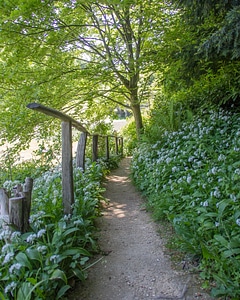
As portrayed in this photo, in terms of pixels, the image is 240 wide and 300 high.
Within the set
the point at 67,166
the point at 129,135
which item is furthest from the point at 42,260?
the point at 129,135

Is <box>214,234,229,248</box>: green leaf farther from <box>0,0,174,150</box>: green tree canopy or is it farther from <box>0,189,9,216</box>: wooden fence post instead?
<box>0,0,174,150</box>: green tree canopy

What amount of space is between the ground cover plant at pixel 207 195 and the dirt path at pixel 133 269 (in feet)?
0.71

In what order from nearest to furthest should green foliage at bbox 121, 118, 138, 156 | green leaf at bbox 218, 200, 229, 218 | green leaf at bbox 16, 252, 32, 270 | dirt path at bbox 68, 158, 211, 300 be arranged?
green leaf at bbox 16, 252, 32, 270, dirt path at bbox 68, 158, 211, 300, green leaf at bbox 218, 200, 229, 218, green foliage at bbox 121, 118, 138, 156

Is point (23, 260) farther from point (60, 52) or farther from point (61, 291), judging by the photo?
point (60, 52)

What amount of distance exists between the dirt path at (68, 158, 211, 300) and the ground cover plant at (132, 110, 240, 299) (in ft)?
0.71

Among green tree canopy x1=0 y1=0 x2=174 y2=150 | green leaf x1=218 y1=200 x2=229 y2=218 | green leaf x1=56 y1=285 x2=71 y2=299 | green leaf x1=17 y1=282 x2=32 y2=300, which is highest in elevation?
green tree canopy x1=0 y1=0 x2=174 y2=150

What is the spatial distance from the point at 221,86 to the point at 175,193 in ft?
10.7

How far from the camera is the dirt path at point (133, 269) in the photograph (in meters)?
2.21

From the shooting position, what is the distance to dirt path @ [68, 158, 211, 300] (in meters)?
2.21

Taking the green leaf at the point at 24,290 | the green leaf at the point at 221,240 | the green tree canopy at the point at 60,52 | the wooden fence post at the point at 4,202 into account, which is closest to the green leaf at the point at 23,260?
the green leaf at the point at 24,290

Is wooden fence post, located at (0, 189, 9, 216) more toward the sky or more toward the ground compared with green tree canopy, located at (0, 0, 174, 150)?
more toward the ground

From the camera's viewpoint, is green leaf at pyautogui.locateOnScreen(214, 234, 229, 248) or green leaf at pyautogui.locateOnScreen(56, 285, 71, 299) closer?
green leaf at pyautogui.locateOnScreen(56, 285, 71, 299)

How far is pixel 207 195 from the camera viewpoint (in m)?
2.80

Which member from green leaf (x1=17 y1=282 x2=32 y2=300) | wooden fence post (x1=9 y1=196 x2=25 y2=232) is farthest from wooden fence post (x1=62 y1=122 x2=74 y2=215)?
green leaf (x1=17 y1=282 x2=32 y2=300)
